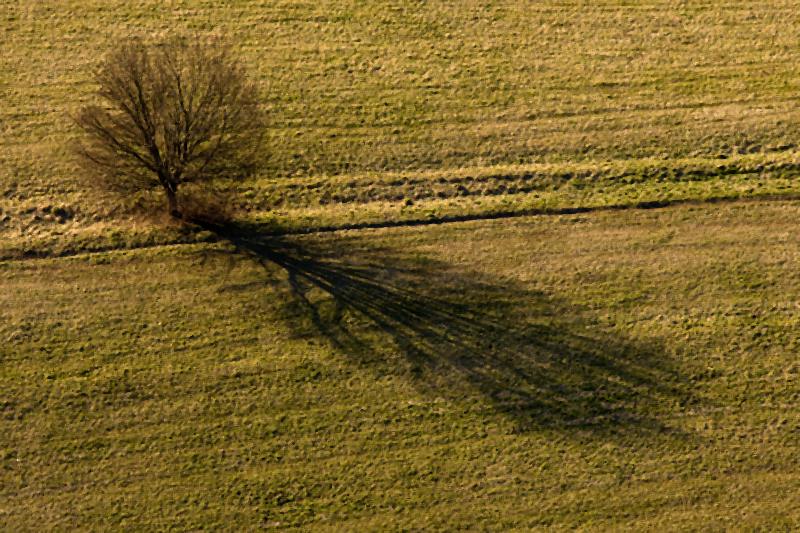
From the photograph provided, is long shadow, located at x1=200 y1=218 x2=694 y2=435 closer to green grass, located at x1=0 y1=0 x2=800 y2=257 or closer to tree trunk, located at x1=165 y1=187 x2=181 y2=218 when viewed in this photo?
tree trunk, located at x1=165 y1=187 x2=181 y2=218

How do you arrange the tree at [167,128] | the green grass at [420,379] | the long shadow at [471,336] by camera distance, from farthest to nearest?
1. the tree at [167,128]
2. the long shadow at [471,336]
3. the green grass at [420,379]

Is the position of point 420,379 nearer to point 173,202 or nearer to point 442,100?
point 173,202

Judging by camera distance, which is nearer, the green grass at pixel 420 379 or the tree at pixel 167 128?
the green grass at pixel 420 379

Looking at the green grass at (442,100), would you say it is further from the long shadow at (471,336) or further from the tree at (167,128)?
the tree at (167,128)

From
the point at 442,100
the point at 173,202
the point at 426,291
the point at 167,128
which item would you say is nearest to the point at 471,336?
the point at 426,291

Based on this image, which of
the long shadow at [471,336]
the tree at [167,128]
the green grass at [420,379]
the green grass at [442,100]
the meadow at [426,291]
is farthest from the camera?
the green grass at [442,100]

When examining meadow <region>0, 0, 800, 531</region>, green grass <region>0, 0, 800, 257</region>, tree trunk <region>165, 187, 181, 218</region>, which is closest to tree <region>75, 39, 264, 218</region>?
tree trunk <region>165, 187, 181, 218</region>

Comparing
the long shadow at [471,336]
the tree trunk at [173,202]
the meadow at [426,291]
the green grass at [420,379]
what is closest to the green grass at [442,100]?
the meadow at [426,291]
